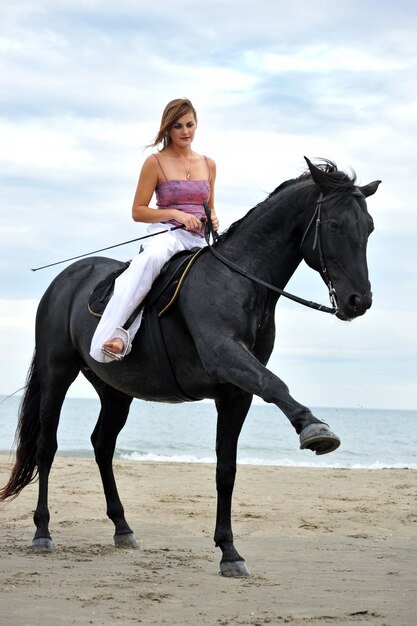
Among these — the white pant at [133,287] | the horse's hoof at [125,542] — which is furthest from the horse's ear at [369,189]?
the horse's hoof at [125,542]

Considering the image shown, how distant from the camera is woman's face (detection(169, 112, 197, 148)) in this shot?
626 centimetres

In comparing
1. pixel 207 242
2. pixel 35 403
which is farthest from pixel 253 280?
pixel 35 403

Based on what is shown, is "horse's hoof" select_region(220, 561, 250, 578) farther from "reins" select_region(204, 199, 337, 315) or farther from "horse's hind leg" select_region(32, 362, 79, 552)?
"horse's hind leg" select_region(32, 362, 79, 552)

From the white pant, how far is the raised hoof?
1774 mm

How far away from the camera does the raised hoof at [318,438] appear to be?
4.58 meters

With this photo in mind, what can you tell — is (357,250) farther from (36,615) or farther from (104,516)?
(104,516)

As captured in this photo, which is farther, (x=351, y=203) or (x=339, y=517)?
(x=339, y=517)

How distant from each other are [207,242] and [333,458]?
2271cm

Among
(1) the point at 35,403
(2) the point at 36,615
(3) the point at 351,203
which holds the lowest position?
(2) the point at 36,615

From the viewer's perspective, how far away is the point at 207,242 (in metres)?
5.93

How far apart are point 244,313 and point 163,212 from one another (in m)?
1.09

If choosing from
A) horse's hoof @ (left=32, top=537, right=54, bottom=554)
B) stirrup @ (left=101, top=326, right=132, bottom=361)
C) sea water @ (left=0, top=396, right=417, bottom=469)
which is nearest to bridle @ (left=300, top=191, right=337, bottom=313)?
stirrup @ (left=101, top=326, right=132, bottom=361)

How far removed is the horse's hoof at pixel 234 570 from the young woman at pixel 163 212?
4.83 ft

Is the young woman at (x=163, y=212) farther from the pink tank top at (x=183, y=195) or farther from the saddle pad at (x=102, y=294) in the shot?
the saddle pad at (x=102, y=294)
